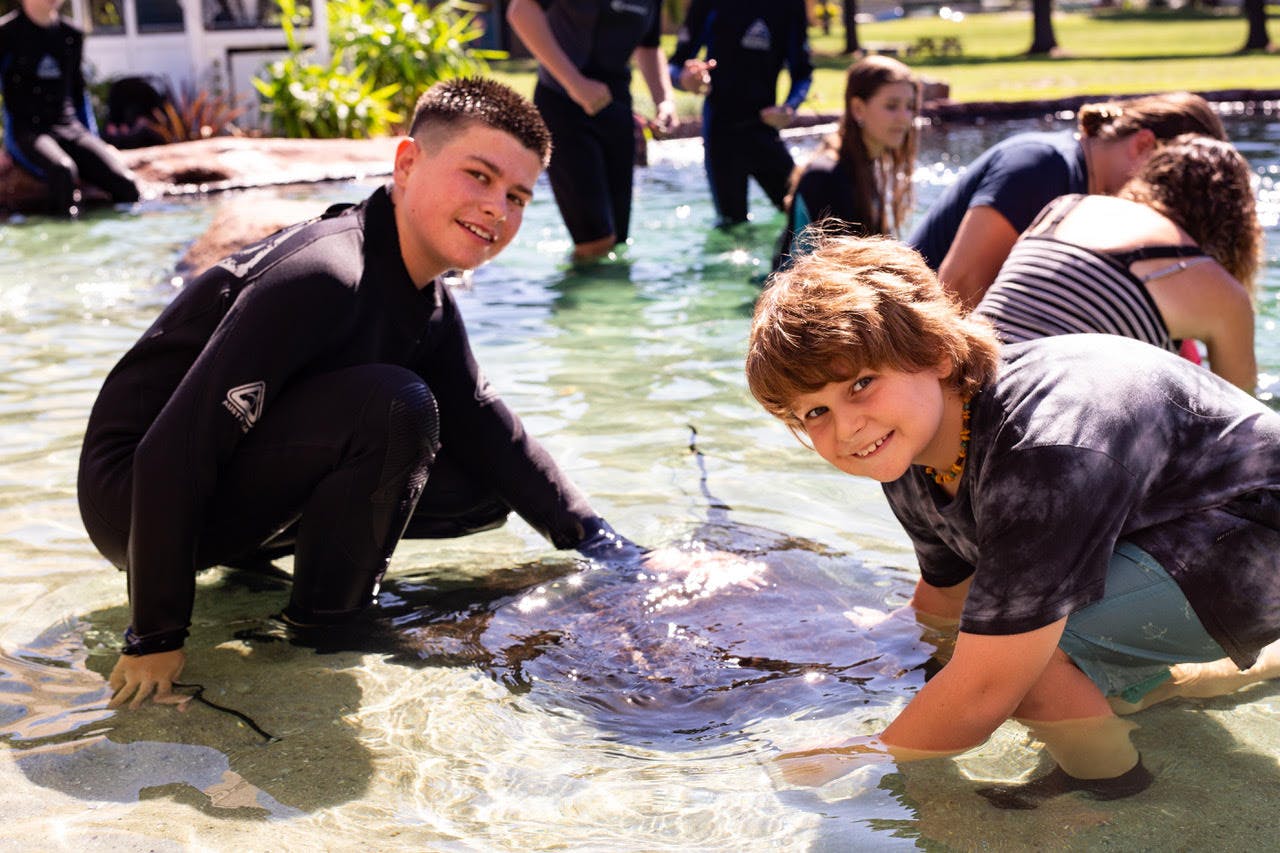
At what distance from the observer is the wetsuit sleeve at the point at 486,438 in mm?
3422

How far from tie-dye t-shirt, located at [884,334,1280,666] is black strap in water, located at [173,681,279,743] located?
4.33 ft

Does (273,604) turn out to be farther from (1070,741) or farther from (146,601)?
(1070,741)

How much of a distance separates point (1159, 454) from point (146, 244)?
7.65 m

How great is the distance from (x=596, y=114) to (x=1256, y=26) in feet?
81.8

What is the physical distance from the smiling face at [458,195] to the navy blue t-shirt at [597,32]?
402 cm

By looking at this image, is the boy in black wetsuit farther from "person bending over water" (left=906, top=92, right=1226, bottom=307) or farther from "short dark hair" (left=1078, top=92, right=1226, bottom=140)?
"short dark hair" (left=1078, top=92, right=1226, bottom=140)

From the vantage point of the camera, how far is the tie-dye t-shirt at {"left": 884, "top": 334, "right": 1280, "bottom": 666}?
87.6 inches

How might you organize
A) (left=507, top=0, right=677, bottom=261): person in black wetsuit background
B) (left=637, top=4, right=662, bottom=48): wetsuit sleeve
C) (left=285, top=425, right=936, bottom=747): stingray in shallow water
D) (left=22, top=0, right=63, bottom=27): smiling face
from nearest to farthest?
(left=285, top=425, right=936, bottom=747): stingray in shallow water → (left=507, top=0, right=677, bottom=261): person in black wetsuit background → (left=637, top=4, right=662, bottom=48): wetsuit sleeve → (left=22, top=0, right=63, bottom=27): smiling face

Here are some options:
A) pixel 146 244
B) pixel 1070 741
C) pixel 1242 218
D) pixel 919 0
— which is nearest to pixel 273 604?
pixel 1070 741

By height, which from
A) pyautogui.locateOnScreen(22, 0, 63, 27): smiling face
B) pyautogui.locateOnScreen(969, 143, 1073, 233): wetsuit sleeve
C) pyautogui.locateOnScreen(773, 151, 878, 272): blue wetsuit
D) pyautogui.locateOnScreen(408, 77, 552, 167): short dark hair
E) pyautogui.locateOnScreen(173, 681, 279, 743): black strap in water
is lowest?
pyautogui.locateOnScreen(173, 681, 279, 743): black strap in water

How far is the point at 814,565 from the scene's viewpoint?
3580 millimetres

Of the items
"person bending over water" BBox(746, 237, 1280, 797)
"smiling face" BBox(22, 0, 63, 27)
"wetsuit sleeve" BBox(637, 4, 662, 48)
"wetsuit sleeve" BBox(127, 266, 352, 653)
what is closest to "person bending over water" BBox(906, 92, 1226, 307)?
"person bending over water" BBox(746, 237, 1280, 797)

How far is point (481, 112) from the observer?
130 inches

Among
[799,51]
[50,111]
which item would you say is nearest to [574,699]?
[799,51]
